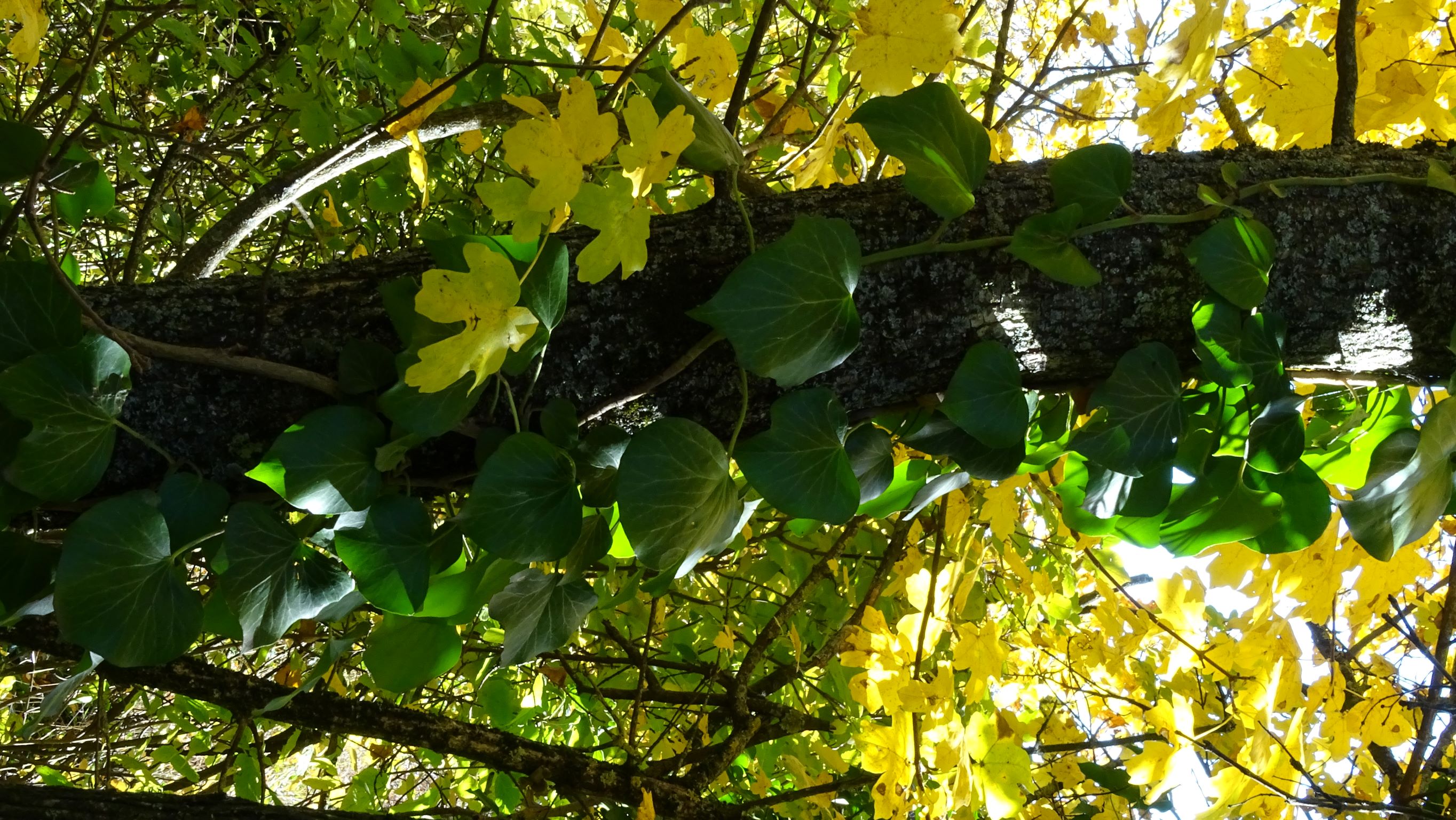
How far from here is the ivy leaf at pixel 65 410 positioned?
1.85ft

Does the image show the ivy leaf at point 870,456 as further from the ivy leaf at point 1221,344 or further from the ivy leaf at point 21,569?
the ivy leaf at point 21,569

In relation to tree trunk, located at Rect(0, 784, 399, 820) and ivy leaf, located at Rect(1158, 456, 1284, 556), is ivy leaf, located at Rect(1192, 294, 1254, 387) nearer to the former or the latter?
ivy leaf, located at Rect(1158, 456, 1284, 556)

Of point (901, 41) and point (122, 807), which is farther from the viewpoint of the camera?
point (122, 807)

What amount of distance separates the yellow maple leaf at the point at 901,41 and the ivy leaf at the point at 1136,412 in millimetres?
272

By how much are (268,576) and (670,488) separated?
28 centimetres

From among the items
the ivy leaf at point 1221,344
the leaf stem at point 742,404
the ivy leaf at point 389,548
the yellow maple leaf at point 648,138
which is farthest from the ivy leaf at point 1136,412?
the ivy leaf at point 389,548

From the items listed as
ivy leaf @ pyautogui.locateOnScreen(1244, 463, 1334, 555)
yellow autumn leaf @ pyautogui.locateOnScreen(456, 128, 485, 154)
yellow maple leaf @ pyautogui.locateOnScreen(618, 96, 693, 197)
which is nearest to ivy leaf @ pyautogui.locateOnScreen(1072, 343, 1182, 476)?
ivy leaf @ pyautogui.locateOnScreen(1244, 463, 1334, 555)

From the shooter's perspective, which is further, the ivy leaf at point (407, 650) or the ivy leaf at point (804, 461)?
the ivy leaf at point (407, 650)

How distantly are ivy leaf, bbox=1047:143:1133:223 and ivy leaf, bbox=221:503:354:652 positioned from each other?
0.61 meters

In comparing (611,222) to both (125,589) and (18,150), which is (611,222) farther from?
(18,150)

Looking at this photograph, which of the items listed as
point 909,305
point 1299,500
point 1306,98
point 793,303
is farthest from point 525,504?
point 1306,98

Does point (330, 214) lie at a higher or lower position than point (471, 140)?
higher

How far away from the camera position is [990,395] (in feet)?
2.23

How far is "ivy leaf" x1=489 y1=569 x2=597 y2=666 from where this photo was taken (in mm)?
678
